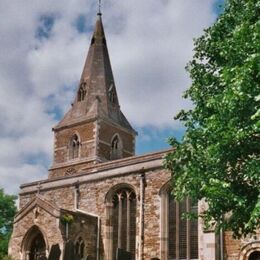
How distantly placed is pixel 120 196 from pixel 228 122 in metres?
13.0

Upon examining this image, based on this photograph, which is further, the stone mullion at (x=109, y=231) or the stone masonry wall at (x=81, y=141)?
the stone masonry wall at (x=81, y=141)

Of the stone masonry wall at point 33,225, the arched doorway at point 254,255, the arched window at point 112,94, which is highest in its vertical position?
the arched window at point 112,94

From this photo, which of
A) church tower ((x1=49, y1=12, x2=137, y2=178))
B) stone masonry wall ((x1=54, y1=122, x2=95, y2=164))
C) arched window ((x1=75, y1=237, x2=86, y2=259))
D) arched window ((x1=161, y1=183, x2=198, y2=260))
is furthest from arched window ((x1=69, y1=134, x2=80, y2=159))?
arched window ((x1=161, y1=183, x2=198, y2=260))

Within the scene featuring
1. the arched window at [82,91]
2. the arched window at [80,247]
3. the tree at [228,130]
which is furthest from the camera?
the arched window at [82,91]

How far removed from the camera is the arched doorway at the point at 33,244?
84.3 feet

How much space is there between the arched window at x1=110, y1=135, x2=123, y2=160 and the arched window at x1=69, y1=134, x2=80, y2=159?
9.00ft

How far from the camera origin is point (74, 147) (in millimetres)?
40188

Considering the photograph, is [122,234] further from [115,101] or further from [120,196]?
[115,101]

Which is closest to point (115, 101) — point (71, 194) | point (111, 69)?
point (111, 69)

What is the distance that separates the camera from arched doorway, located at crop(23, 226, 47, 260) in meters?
25.7

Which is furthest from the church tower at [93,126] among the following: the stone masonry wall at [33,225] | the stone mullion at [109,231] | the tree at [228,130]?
the tree at [228,130]

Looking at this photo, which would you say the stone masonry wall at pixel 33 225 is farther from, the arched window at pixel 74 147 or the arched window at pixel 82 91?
the arched window at pixel 82 91

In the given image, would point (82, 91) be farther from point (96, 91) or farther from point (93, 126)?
point (93, 126)

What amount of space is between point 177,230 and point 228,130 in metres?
10.9
